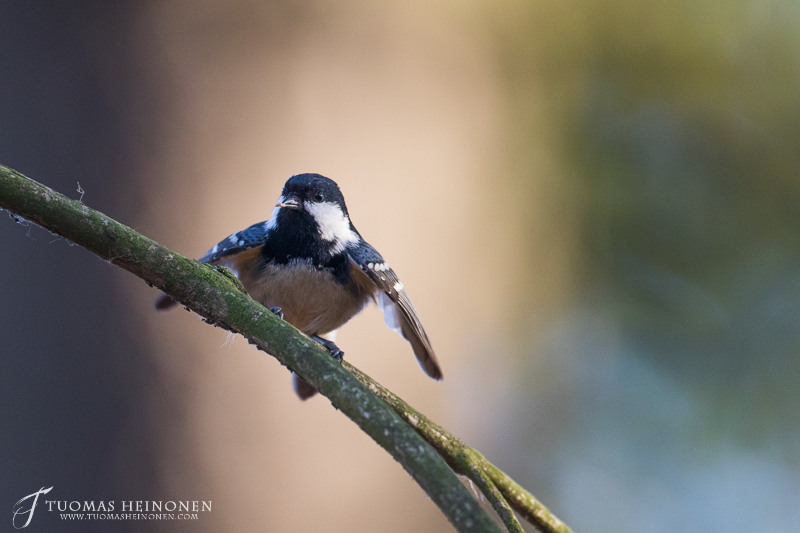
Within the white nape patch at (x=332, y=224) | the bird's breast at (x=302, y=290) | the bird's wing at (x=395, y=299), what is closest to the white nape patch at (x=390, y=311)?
the bird's wing at (x=395, y=299)

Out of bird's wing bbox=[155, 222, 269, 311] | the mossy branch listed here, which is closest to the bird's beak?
bird's wing bbox=[155, 222, 269, 311]

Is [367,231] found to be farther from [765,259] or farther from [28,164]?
[765,259]

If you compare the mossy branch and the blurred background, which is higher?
the blurred background

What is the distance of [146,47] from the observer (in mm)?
2848

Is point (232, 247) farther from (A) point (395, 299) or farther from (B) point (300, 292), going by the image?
(A) point (395, 299)

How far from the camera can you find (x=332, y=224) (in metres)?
2.39

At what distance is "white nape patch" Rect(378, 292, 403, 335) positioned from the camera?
2.42 metres

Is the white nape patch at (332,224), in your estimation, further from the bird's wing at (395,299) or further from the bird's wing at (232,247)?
the bird's wing at (232,247)

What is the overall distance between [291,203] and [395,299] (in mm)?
520

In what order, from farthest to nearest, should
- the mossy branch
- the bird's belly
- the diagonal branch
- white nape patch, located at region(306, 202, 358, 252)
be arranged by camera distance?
white nape patch, located at region(306, 202, 358, 252) < the bird's belly < the diagonal branch < the mossy branch

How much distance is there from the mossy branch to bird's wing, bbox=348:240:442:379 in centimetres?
102

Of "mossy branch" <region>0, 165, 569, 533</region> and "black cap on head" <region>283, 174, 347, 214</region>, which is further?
"black cap on head" <region>283, 174, 347, 214</region>

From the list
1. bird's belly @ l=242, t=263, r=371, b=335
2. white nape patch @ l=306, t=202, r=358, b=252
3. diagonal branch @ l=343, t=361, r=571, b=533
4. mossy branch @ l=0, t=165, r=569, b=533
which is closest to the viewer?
mossy branch @ l=0, t=165, r=569, b=533

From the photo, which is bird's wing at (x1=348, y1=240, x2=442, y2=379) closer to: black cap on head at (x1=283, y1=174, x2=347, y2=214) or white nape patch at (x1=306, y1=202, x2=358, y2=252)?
white nape patch at (x1=306, y1=202, x2=358, y2=252)
